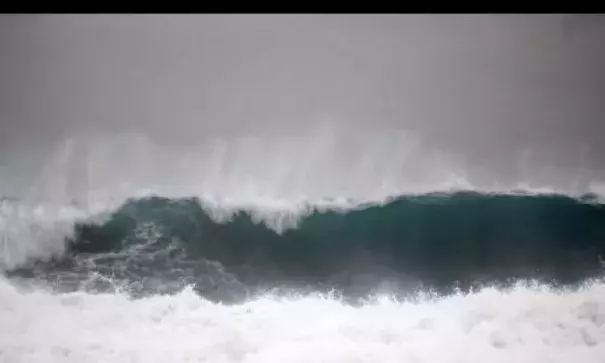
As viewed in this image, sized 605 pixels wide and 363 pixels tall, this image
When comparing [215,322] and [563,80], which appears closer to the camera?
[215,322]

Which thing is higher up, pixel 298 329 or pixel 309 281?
pixel 309 281

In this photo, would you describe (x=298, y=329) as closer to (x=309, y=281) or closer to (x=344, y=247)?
(x=309, y=281)

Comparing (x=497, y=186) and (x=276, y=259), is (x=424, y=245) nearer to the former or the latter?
(x=497, y=186)

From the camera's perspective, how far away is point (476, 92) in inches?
60.4

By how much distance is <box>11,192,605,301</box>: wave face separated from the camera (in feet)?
4.80

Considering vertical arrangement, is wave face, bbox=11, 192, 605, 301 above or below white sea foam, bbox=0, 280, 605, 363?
above

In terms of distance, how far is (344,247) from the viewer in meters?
1.48

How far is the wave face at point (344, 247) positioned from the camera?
1462 millimetres

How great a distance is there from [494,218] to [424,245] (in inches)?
7.4

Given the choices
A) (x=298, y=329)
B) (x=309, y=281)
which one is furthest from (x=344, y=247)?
(x=298, y=329)

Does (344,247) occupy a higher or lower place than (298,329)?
higher

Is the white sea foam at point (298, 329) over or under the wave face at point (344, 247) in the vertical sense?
under
